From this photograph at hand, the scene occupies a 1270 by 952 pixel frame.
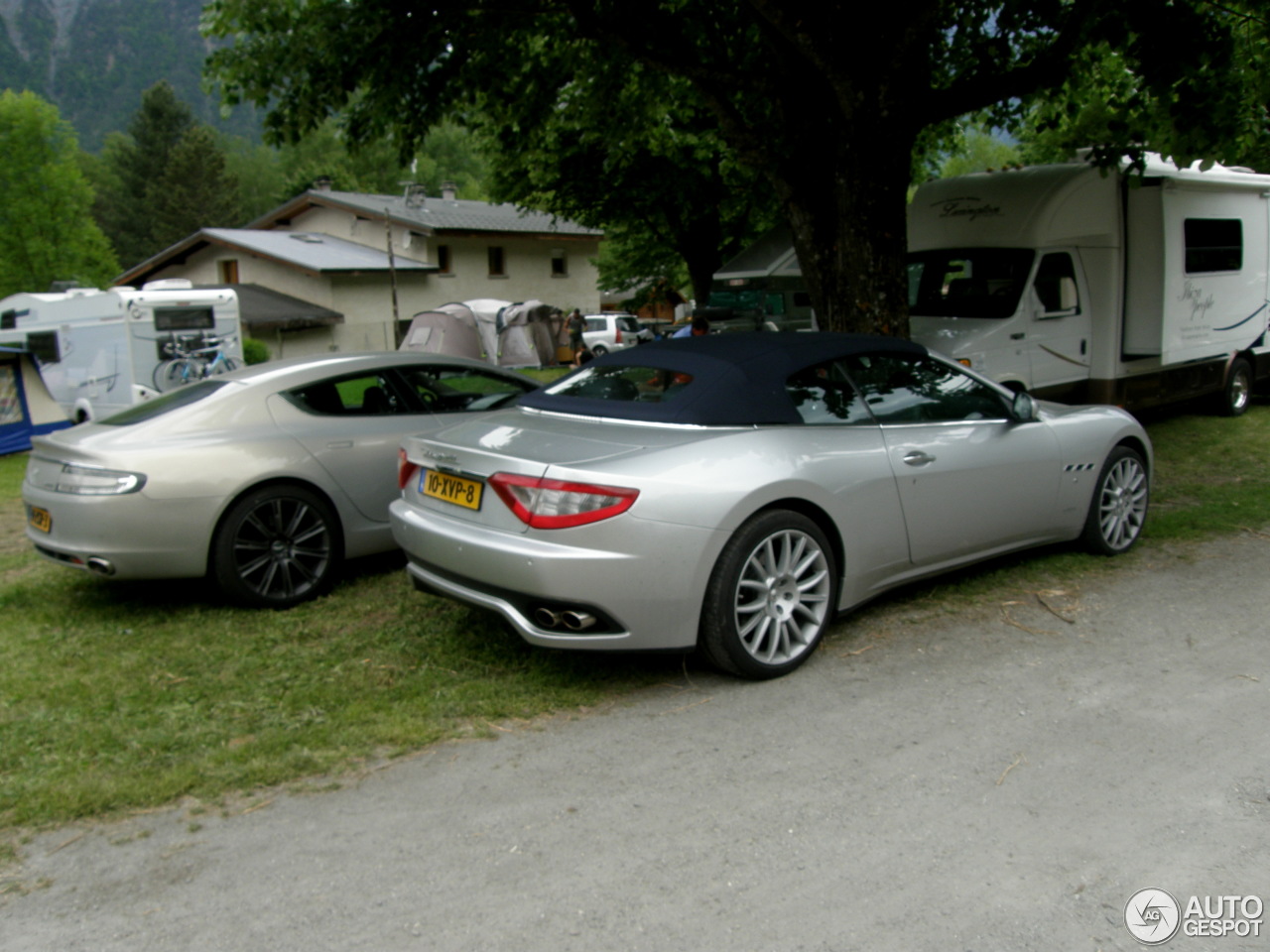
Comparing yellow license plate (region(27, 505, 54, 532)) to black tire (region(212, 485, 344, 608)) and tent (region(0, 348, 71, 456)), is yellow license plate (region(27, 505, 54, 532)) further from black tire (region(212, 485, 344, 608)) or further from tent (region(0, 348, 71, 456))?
tent (region(0, 348, 71, 456))

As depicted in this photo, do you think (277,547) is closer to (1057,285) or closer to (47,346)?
(1057,285)

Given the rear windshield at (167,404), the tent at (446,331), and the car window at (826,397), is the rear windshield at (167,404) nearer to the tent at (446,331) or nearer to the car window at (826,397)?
the car window at (826,397)

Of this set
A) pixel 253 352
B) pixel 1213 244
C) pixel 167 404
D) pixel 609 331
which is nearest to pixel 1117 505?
pixel 167 404

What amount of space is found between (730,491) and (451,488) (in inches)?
51.0

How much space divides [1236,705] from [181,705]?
447 cm

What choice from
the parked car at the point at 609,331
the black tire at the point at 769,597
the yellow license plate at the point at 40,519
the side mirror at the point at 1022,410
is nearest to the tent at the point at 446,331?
the parked car at the point at 609,331

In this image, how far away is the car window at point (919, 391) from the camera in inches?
209

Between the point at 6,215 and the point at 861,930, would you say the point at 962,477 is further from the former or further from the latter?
the point at 6,215

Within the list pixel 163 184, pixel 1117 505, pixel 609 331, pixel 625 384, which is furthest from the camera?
pixel 163 184

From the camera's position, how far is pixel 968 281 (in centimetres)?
1036

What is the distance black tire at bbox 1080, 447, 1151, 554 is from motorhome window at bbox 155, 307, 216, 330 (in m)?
15.4

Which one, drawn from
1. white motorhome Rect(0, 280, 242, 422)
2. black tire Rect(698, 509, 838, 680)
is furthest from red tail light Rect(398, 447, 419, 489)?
white motorhome Rect(0, 280, 242, 422)

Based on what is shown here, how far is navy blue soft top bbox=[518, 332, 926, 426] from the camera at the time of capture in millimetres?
4762

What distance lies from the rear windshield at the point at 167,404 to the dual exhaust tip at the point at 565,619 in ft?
9.80
